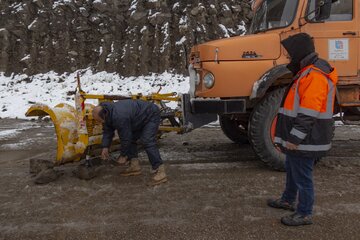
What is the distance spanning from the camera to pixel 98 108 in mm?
4672

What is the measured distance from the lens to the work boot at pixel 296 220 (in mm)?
3455

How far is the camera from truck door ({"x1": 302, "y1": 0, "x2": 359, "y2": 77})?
5.16 meters

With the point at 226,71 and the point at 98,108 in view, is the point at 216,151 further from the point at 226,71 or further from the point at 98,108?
the point at 98,108

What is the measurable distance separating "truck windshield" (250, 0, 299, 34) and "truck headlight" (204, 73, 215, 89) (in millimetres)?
1232

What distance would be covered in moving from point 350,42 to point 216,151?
279 cm

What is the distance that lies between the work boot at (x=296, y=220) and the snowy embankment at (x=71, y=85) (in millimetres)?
9721

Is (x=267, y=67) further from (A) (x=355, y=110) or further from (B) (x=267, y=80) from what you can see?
(A) (x=355, y=110)

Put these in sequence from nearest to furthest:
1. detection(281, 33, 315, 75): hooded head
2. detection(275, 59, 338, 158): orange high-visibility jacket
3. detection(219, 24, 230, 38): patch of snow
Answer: detection(275, 59, 338, 158): orange high-visibility jacket → detection(281, 33, 315, 75): hooded head → detection(219, 24, 230, 38): patch of snow

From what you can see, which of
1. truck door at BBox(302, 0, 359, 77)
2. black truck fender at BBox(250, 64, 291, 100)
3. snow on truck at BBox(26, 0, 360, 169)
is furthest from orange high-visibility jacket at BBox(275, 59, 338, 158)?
truck door at BBox(302, 0, 359, 77)

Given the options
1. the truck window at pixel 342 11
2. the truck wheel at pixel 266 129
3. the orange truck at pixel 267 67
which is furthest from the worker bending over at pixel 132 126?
the truck window at pixel 342 11

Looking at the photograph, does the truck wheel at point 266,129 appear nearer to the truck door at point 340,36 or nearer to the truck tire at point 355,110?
the truck door at point 340,36

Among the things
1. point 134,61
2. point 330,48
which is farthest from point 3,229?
point 134,61

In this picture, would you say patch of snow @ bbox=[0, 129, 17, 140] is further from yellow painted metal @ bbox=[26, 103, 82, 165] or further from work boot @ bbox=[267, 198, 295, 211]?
work boot @ bbox=[267, 198, 295, 211]

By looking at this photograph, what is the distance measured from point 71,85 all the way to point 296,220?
1183cm
